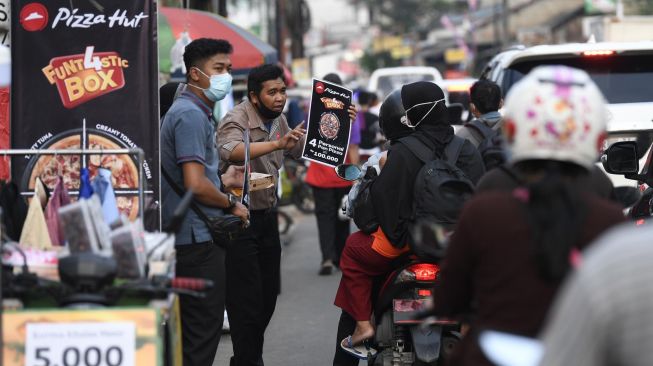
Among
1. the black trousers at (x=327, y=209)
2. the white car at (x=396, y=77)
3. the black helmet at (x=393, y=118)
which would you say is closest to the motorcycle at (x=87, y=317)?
the black helmet at (x=393, y=118)

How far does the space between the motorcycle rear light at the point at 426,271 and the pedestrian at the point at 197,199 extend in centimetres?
98

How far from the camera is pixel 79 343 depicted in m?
4.28

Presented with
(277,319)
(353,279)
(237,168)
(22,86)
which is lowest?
(277,319)

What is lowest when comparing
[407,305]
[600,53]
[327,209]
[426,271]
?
[327,209]

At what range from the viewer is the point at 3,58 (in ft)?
13.1

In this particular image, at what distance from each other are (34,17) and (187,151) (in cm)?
108

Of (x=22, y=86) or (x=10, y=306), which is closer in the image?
(x=10, y=306)

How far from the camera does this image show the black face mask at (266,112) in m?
7.62

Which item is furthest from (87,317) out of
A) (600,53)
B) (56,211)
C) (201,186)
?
(600,53)

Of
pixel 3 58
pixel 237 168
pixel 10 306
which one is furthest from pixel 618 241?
pixel 237 168

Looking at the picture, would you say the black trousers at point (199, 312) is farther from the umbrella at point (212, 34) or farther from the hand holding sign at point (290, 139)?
the umbrella at point (212, 34)

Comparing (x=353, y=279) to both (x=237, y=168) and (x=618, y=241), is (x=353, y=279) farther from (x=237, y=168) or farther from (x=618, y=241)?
(x=618, y=241)

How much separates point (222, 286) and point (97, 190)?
123 cm

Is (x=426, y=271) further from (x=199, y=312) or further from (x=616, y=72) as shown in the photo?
(x=616, y=72)
